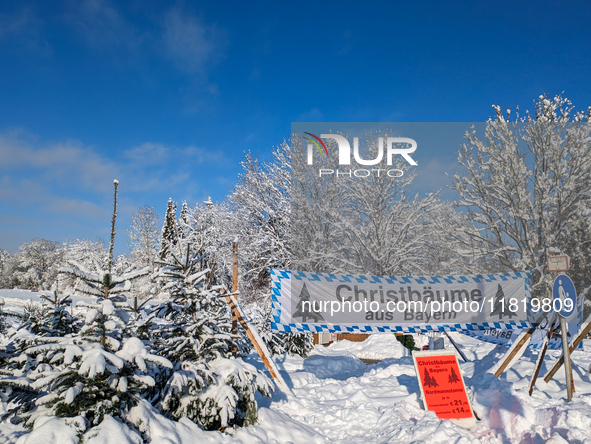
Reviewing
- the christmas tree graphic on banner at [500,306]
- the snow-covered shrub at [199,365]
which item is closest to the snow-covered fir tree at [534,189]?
the christmas tree graphic on banner at [500,306]

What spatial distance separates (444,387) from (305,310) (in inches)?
124

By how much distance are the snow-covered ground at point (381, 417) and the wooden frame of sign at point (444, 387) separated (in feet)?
0.60

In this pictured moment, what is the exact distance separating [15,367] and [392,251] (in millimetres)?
13741

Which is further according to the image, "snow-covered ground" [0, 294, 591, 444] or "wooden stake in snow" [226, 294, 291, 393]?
"wooden stake in snow" [226, 294, 291, 393]

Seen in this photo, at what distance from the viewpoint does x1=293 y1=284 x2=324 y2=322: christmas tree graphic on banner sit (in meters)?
7.93

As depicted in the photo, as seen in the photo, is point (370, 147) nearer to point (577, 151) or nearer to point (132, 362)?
point (577, 151)

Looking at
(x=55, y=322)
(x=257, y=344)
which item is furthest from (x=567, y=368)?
(x=55, y=322)

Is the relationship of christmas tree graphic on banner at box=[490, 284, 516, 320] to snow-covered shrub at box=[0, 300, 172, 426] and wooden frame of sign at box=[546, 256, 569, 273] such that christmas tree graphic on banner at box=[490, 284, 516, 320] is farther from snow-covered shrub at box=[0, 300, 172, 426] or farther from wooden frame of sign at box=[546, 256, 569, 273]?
snow-covered shrub at box=[0, 300, 172, 426]

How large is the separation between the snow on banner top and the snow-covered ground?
1102 mm

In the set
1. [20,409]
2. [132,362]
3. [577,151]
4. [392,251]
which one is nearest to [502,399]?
[132,362]

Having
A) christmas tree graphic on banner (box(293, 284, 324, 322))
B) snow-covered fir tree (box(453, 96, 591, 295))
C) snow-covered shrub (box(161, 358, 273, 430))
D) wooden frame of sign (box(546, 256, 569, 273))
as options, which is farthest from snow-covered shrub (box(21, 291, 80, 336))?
snow-covered fir tree (box(453, 96, 591, 295))

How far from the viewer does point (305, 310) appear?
798 cm

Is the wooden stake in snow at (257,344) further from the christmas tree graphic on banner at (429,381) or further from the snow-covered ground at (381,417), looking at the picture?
the christmas tree graphic on banner at (429,381)

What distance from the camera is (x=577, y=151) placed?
14148 mm
